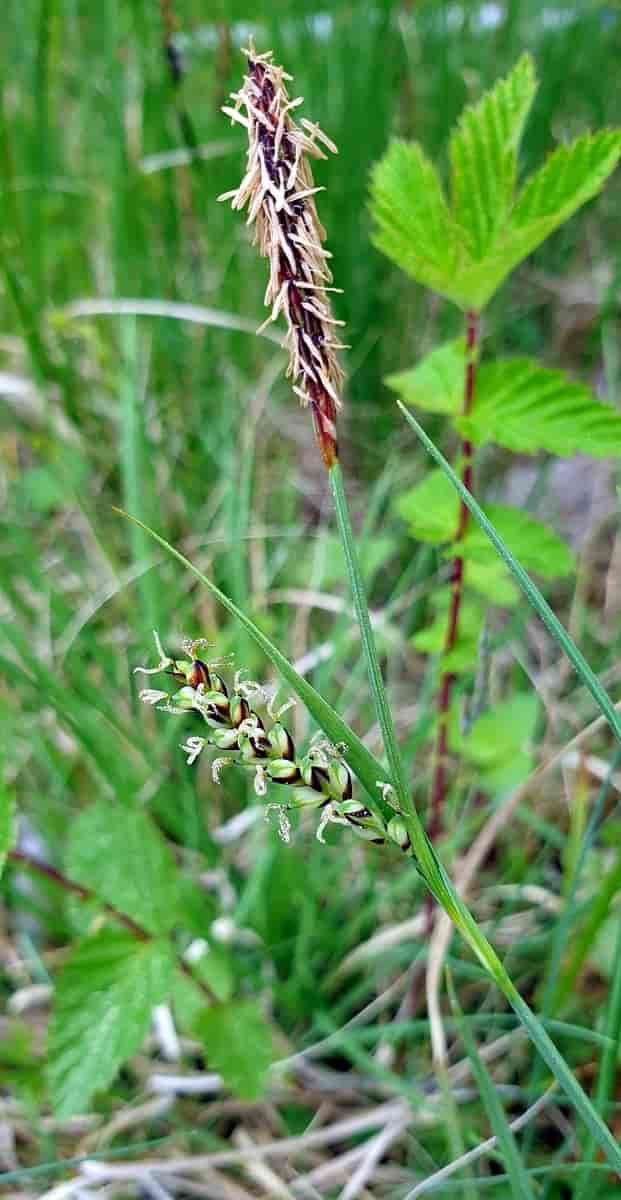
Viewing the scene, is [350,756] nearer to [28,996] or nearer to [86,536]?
[28,996]

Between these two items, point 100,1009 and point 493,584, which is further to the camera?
point 493,584

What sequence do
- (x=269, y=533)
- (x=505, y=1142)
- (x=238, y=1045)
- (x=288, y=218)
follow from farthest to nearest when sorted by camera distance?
(x=269, y=533)
(x=238, y=1045)
(x=505, y=1142)
(x=288, y=218)

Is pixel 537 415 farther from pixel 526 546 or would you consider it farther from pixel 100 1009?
pixel 100 1009

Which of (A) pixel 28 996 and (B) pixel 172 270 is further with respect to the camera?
(B) pixel 172 270

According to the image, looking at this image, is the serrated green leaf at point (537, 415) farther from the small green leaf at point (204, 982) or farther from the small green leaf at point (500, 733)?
the small green leaf at point (204, 982)

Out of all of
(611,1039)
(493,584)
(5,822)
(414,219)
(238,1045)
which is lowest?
(238,1045)

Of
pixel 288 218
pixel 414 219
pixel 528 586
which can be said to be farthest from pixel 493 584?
→ pixel 288 218

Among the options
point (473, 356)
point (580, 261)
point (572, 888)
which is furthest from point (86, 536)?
point (580, 261)
